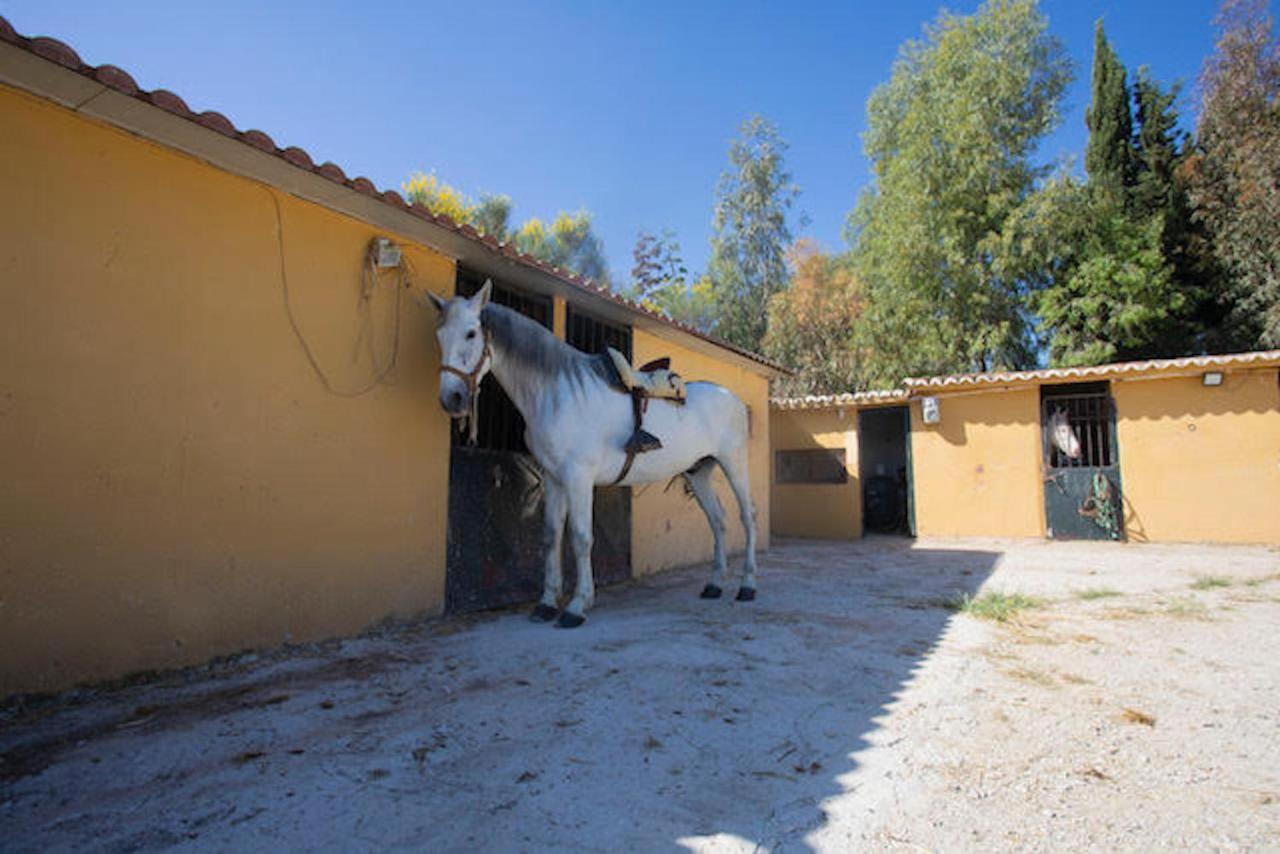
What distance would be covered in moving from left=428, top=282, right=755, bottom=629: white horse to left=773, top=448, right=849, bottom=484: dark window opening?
8.48m

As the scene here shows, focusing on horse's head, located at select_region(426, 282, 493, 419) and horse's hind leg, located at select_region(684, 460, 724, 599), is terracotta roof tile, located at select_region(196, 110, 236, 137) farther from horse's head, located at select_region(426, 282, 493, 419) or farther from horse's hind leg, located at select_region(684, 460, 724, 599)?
horse's hind leg, located at select_region(684, 460, 724, 599)

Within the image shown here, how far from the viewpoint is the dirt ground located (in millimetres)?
1573

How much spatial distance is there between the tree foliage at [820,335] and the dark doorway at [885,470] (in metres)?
2.72

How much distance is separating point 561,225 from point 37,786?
2058 cm

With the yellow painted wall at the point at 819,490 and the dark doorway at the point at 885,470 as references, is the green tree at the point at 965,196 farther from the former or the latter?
the yellow painted wall at the point at 819,490

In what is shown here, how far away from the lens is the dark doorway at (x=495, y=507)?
4250 millimetres

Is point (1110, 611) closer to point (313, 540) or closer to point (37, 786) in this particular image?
point (313, 540)

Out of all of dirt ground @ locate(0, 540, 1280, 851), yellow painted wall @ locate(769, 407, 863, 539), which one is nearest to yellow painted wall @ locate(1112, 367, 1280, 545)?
yellow painted wall @ locate(769, 407, 863, 539)

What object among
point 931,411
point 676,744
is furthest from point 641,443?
point 931,411

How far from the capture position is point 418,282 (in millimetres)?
4102

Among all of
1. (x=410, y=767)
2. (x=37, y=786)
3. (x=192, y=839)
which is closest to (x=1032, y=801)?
(x=410, y=767)

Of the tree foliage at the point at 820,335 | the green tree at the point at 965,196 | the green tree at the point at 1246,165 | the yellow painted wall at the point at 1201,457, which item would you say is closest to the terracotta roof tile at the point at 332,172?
the yellow painted wall at the point at 1201,457

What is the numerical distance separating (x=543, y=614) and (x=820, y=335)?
50.4 ft

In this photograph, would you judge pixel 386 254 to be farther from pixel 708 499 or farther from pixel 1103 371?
pixel 1103 371
